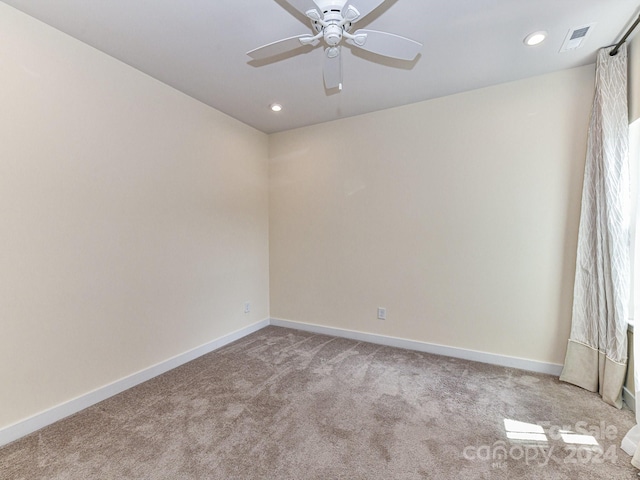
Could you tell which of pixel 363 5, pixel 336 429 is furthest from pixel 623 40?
pixel 336 429

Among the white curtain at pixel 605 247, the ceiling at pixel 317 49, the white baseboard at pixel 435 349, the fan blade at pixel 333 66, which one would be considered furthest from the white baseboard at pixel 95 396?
the white curtain at pixel 605 247

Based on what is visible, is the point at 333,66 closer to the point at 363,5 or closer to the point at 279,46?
the point at 279,46

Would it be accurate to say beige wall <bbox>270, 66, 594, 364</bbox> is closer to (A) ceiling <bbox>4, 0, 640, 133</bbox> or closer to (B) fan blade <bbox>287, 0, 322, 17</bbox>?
(A) ceiling <bbox>4, 0, 640, 133</bbox>

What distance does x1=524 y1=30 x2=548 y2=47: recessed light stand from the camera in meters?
1.92

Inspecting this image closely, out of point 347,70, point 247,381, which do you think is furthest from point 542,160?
point 247,381

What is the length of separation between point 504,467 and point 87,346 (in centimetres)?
275

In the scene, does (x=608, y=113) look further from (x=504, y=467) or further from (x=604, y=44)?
(x=504, y=467)

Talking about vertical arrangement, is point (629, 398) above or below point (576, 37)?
below

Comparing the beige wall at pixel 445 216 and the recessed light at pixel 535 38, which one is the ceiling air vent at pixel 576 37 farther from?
the beige wall at pixel 445 216

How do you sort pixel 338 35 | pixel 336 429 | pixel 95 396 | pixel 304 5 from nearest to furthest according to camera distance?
pixel 304 5 < pixel 338 35 < pixel 336 429 < pixel 95 396

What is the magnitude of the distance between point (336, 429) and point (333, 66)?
234cm

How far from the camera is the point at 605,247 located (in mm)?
2082

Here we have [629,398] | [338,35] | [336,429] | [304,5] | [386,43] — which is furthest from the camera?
[629,398]

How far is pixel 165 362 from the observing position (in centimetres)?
256
